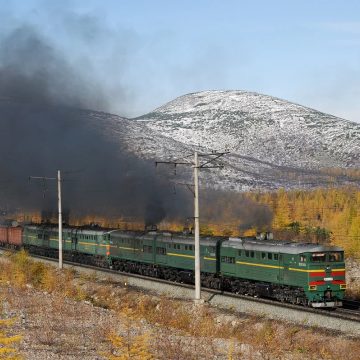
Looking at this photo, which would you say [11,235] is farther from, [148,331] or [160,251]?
[148,331]

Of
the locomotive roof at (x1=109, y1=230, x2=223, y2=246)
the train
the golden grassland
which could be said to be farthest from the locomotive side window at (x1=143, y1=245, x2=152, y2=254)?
the golden grassland

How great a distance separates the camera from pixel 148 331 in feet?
80.7

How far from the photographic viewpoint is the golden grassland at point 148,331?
21234 millimetres

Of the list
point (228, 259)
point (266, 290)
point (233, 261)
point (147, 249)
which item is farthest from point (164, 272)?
point (266, 290)

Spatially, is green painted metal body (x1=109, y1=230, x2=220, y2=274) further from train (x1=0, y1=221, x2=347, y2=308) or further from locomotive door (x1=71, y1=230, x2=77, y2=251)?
locomotive door (x1=71, y1=230, x2=77, y2=251)

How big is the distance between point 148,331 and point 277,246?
11.5m

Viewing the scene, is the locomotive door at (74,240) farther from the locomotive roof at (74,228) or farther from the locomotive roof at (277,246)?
the locomotive roof at (277,246)

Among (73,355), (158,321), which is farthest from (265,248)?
(73,355)

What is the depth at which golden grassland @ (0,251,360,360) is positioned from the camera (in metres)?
21.2

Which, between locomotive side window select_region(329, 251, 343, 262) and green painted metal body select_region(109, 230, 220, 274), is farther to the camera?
green painted metal body select_region(109, 230, 220, 274)

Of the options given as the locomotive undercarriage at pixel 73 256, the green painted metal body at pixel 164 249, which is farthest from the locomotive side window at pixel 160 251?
the locomotive undercarriage at pixel 73 256

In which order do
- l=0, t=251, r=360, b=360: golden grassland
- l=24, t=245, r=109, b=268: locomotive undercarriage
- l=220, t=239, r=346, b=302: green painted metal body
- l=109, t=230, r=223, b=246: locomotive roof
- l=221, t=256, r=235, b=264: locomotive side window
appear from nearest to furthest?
1. l=0, t=251, r=360, b=360: golden grassland
2. l=220, t=239, r=346, b=302: green painted metal body
3. l=221, t=256, r=235, b=264: locomotive side window
4. l=109, t=230, r=223, b=246: locomotive roof
5. l=24, t=245, r=109, b=268: locomotive undercarriage

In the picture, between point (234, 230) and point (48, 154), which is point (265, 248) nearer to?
point (234, 230)

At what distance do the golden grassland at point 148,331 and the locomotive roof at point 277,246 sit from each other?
14.9 ft
